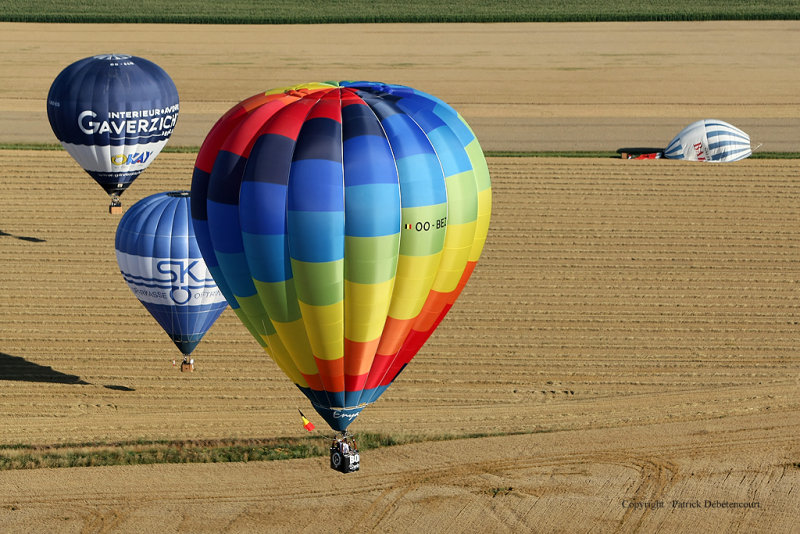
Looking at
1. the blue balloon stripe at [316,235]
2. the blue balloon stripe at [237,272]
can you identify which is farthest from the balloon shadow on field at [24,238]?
the blue balloon stripe at [316,235]

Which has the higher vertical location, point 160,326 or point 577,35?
point 577,35

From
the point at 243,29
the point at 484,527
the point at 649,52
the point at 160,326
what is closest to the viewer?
the point at 484,527

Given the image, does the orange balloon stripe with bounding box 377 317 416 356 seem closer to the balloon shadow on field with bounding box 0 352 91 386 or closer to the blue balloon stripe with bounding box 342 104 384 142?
the blue balloon stripe with bounding box 342 104 384 142

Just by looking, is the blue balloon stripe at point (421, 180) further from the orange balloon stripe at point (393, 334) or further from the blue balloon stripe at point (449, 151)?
the orange balloon stripe at point (393, 334)

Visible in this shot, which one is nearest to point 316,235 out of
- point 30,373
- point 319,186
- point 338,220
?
point 338,220

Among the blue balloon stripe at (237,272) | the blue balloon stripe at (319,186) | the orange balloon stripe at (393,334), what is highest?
the blue balloon stripe at (319,186)

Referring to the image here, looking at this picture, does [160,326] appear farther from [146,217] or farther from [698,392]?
[698,392]

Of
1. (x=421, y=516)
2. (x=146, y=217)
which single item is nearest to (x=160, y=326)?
(x=146, y=217)

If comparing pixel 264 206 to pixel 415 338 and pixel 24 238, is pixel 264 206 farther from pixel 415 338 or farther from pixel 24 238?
pixel 24 238
